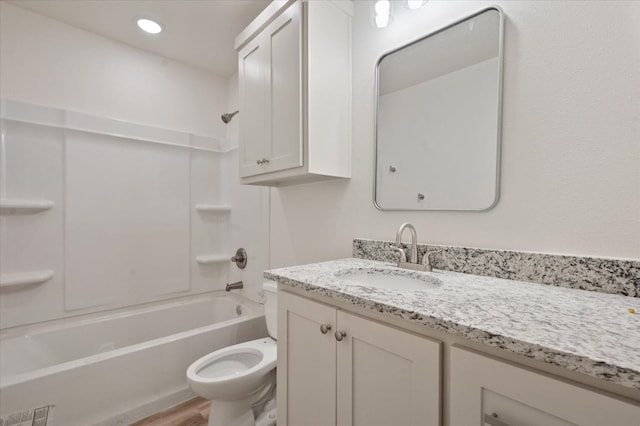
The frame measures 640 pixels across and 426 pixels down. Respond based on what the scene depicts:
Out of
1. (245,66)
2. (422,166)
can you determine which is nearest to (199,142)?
(245,66)

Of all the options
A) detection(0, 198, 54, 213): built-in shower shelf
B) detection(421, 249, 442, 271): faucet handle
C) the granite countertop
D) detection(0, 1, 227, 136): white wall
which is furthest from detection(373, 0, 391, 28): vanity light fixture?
detection(0, 198, 54, 213): built-in shower shelf

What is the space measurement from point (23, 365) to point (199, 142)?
195cm

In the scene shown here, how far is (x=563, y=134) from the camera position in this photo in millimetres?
913

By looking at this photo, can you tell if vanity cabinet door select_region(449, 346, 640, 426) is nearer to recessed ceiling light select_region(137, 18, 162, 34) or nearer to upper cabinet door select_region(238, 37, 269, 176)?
upper cabinet door select_region(238, 37, 269, 176)

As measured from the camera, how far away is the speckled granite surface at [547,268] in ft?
2.61

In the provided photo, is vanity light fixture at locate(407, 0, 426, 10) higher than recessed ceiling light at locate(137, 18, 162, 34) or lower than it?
lower

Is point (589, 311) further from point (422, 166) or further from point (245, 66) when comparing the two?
point (245, 66)

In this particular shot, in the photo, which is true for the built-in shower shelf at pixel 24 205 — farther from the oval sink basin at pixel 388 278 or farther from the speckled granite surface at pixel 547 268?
the speckled granite surface at pixel 547 268

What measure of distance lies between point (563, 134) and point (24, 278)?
291cm

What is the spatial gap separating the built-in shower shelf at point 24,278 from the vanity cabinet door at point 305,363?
183 centimetres

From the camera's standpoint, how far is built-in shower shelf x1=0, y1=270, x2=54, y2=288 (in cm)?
173

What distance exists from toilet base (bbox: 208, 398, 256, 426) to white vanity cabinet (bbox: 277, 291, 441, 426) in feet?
1.55

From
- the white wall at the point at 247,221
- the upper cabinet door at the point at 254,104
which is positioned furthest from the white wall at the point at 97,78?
the upper cabinet door at the point at 254,104

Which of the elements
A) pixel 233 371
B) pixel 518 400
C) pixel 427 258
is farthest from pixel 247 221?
pixel 518 400
